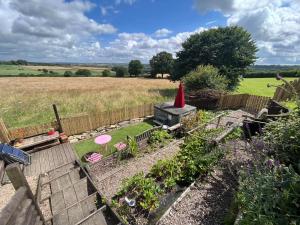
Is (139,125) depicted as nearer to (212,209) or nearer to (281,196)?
(212,209)

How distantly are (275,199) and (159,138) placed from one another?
6270 mm

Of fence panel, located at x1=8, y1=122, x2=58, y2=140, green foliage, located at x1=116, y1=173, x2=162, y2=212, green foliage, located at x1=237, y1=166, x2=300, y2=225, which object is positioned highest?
green foliage, located at x1=237, y1=166, x2=300, y2=225

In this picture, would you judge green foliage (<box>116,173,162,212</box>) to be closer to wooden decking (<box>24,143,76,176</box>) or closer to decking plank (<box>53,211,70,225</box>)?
decking plank (<box>53,211,70,225</box>)

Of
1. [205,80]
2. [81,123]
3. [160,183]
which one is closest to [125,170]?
[160,183]

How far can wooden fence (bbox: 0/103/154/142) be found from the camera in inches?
322

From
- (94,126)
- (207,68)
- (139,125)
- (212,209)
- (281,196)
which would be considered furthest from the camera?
(207,68)

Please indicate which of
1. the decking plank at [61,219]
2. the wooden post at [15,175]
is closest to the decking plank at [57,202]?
the decking plank at [61,219]

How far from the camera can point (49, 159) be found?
7391mm

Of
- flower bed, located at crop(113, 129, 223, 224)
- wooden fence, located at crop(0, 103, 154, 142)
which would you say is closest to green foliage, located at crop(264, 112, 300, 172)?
flower bed, located at crop(113, 129, 223, 224)

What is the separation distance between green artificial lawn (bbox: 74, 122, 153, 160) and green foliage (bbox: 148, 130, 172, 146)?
174cm

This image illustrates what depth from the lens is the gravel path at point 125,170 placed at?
516 cm

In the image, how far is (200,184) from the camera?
14.6 ft

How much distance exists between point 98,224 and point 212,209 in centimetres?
262

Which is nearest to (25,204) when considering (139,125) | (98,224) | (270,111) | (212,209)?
(98,224)
